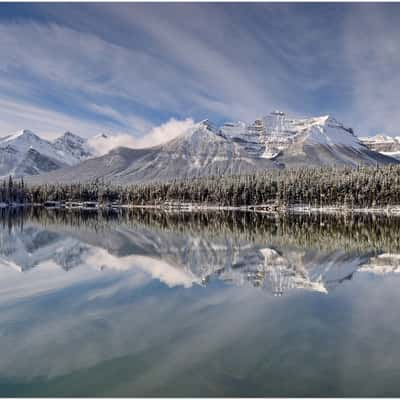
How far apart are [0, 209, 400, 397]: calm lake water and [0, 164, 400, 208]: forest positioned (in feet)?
326

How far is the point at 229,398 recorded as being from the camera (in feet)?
36.5

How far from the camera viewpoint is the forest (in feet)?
420

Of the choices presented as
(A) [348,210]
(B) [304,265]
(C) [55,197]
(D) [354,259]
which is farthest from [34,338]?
(C) [55,197]

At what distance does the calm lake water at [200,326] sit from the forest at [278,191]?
99443 millimetres

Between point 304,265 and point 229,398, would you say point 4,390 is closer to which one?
point 229,398

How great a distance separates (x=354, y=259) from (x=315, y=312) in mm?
18377

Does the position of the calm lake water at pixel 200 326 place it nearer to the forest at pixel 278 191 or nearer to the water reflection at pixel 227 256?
the water reflection at pixel 227 256

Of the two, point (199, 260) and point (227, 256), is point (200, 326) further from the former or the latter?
point (227, 256)

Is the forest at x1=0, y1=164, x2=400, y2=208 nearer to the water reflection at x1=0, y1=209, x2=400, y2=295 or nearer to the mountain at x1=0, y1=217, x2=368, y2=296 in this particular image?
the water reflection at x1=0, y1=209, x2=400, y2=295

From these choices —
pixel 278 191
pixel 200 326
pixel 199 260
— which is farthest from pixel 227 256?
pixel 278 191

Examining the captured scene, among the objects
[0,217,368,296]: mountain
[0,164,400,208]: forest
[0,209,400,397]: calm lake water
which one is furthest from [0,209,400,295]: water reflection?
[0,164,400,208]: forest

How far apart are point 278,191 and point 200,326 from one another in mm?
131027

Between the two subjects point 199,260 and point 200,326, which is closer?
point 200,326

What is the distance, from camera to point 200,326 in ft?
57.5
